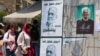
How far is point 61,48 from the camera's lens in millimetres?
8586

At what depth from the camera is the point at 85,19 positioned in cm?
835

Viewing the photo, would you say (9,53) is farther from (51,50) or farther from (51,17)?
(51,17)

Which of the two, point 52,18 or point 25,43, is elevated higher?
point 52,18

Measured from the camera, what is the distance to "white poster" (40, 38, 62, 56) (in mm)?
8633

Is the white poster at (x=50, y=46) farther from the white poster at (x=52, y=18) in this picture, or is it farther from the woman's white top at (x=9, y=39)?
the woman's white top at (x=9, y=39)

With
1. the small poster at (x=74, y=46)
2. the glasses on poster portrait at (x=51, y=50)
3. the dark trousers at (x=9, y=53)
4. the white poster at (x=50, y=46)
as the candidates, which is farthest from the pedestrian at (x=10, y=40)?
the small poster at (x=74, y=46)

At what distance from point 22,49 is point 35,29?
0.97 meters

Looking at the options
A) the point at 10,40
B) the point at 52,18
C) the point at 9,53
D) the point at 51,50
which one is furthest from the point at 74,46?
the point at 9,53

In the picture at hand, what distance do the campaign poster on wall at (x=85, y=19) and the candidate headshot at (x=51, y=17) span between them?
0.60m

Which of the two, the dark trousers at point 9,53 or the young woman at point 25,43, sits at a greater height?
the young woman at point 25,43

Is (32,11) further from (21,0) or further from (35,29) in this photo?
(21,0)

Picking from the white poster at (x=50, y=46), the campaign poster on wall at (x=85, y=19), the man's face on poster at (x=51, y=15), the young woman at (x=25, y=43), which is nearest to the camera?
the campaign poster on wall at (x=85, y=19)

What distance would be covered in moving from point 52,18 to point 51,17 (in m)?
Answer: 0.04

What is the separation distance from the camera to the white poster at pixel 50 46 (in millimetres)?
8633
